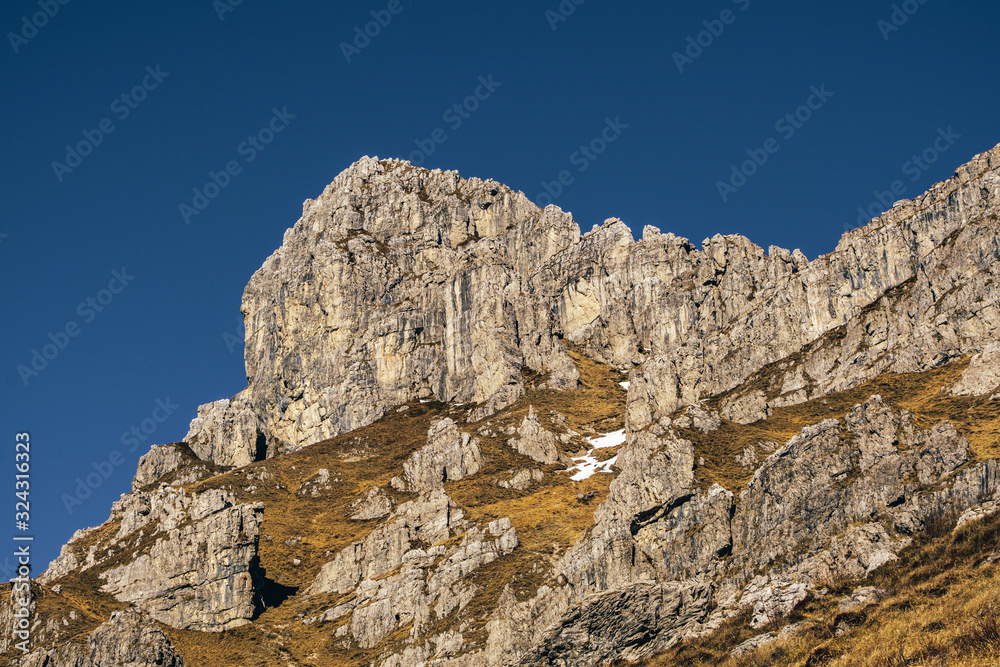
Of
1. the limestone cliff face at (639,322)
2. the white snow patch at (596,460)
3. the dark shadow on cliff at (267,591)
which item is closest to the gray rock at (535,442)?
the white snow patch at (596,460)

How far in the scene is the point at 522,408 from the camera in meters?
158

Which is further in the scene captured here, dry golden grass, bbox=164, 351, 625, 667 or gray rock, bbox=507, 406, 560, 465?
gray rock, bbox=507, 406, 560, 465

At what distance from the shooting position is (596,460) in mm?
135250

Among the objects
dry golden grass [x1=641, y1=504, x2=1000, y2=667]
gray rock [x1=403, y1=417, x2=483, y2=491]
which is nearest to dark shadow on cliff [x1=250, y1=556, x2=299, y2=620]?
gray rock [x1=403, y1=417, x2=483, y2=491]

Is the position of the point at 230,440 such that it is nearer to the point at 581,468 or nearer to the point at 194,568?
the point at 194,568

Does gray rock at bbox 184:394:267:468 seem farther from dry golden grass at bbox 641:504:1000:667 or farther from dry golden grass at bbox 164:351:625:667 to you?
dry golden grass at bbox 641:504:1000:667

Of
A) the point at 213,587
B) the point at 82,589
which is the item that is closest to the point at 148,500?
the point at 82,589

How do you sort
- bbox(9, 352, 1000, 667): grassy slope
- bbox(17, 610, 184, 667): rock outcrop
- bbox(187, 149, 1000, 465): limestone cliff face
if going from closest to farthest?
bbox(9, 352, 1000, 667): grassy slope → bbox(17, 610, 184, 667): rock outcrop → bbox(187, 149, 1000, 465): limestone cliff face

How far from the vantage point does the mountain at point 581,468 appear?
7119 centimetres

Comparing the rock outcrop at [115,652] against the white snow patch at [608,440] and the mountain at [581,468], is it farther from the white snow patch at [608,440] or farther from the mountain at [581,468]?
the white snow patch at [608,440]

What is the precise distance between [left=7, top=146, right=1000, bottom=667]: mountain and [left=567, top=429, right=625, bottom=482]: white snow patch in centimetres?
51

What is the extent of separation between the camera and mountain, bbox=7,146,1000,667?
234ft

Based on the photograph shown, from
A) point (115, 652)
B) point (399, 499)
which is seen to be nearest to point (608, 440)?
point (399, 499)

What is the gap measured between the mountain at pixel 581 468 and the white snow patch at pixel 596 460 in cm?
51
